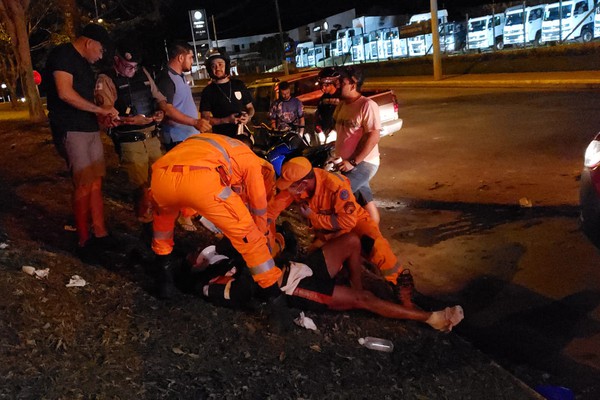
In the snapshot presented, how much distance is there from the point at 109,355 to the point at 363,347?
4.82 feet

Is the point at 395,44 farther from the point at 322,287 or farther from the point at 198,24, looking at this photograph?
the point at 322,287

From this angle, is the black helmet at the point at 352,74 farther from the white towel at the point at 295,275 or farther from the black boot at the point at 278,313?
the black boot at the point at 278,313

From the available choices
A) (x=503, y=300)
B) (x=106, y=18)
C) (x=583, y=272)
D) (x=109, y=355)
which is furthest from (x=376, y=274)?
(x=106, y=18)

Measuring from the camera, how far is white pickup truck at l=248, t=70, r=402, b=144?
1101 centimetres

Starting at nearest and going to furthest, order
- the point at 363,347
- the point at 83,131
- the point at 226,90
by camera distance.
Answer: the point at 363,347 → the point at 83,131 → the point at 226,90

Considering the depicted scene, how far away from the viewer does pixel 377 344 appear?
366 centimetres

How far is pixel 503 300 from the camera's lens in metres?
4.59

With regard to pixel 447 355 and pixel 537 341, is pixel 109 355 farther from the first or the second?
pixel 537 341

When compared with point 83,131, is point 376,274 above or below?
below

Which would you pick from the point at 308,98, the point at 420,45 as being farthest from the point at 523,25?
the point at 308,98

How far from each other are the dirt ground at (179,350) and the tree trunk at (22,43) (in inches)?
429

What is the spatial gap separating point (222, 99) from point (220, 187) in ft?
9.69

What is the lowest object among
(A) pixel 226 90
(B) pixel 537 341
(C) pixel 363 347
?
(B) pixel 537 341

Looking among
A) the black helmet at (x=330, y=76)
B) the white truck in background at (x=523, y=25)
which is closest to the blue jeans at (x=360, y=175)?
the black helmet at (x=330, y=76)
